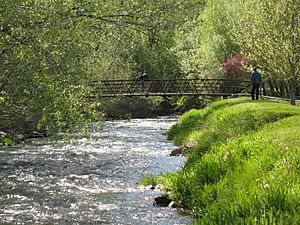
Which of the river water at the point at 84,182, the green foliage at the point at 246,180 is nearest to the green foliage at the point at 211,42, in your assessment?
the river water at the point at 84,182

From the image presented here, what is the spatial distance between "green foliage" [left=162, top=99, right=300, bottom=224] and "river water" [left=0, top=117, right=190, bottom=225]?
3.25 feet

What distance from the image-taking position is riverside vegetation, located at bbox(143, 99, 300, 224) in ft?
31.1

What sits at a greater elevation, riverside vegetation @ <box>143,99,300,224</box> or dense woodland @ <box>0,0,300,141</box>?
dense woodland @ <box>0,0,300,141</box>

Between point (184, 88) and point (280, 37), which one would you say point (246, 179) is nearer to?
point (280, 37)

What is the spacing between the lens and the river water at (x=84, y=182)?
552 inches

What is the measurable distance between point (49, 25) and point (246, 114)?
16.3m

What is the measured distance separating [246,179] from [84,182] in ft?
25.7

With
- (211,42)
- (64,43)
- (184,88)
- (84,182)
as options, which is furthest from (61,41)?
(211,42)

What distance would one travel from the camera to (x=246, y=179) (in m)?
13.3

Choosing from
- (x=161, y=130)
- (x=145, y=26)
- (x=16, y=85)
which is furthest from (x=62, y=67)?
(x=161, y=130)

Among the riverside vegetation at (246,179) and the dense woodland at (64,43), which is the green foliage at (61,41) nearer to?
the dense woodland at (64,43)

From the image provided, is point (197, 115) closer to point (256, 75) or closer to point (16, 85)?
point (256, 75)

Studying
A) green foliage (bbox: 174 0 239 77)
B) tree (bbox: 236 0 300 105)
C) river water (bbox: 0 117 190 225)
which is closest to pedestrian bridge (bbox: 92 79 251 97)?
green foliage (bbox: 174 0 239 77)

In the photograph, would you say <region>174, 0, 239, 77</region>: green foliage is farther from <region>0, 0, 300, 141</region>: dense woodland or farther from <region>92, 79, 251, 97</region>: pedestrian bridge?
<region>0, 0, 300, 141</region>: dense woodland
